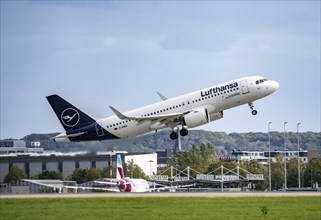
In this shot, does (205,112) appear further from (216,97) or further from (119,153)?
(119,153)

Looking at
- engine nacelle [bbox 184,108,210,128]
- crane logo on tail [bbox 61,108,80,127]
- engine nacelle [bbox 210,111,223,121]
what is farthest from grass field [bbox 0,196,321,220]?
crane logo on tail [bbox 61,108,80,127]

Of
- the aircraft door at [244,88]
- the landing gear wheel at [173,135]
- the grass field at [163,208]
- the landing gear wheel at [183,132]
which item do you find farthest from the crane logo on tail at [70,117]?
the grass field at [163,208]

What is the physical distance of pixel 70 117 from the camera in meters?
111

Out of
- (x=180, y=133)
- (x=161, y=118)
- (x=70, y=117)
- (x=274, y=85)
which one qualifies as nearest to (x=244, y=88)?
(x=274, y=85)

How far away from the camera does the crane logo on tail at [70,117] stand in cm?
11044

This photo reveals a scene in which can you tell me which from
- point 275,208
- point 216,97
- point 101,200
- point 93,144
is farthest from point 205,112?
point 275,208

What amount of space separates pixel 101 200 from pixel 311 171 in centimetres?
10604

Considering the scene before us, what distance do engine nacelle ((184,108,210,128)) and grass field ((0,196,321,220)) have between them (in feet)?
65.5

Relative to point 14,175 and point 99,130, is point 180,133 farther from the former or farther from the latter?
point 14,175

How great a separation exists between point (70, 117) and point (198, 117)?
16051mm

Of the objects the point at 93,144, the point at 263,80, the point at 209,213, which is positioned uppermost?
the point at 263,80

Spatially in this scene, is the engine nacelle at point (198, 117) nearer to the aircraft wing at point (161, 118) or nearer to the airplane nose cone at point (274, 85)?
the aircraft wing at point (161, 118)

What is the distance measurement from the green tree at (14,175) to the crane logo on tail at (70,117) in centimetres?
911

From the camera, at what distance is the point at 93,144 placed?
10256 centimetres
